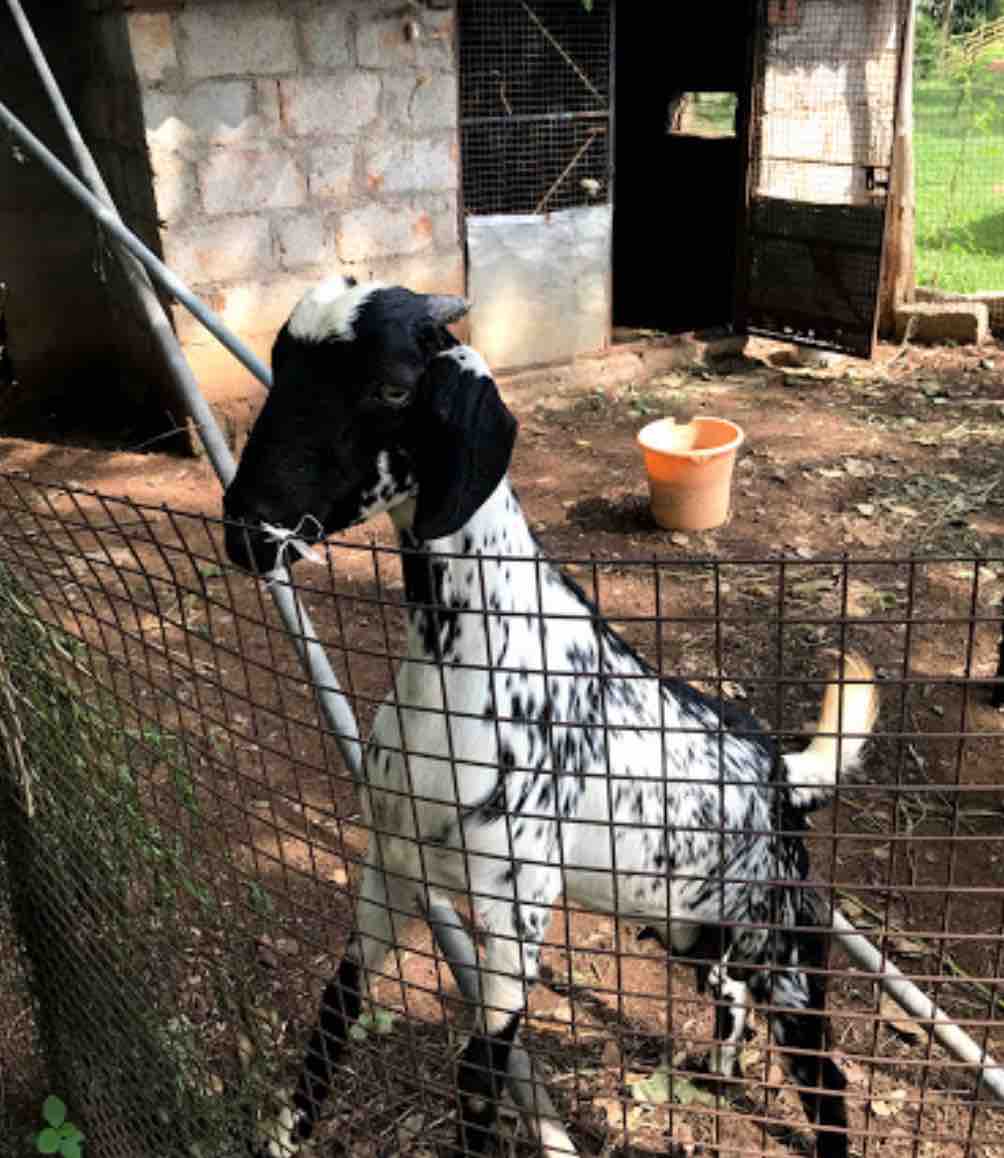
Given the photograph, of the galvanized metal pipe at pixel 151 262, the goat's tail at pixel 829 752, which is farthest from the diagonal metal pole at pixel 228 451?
the goat's tail at pixel 829 752

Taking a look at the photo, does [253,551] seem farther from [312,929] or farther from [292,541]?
[312,929]

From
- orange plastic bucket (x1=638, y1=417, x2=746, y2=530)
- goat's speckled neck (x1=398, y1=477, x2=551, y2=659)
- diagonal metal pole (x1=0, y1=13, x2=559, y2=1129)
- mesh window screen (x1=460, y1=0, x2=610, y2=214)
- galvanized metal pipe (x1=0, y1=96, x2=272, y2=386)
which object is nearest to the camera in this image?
goat's speckled neck (x1=398, y1=477, x2=551, y2=659)

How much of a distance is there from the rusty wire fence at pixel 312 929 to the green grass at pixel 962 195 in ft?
24.5

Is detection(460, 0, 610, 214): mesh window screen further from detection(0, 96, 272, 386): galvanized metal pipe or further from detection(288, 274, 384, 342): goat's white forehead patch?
detection(288, 274, 384, 342): goat's white forehead patch

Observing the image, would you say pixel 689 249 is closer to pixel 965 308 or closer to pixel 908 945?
pixel 965 308

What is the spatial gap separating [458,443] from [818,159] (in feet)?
25.2

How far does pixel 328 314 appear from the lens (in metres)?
1.96

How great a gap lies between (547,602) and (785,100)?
24.3 feet

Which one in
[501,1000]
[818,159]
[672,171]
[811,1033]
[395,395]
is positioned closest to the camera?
[395,395]

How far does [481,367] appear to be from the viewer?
1.94m

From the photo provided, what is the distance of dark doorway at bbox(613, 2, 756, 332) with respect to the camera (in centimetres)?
1026

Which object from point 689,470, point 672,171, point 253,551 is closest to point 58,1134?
point 253,551

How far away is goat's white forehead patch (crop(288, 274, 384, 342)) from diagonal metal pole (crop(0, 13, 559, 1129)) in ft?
0.68

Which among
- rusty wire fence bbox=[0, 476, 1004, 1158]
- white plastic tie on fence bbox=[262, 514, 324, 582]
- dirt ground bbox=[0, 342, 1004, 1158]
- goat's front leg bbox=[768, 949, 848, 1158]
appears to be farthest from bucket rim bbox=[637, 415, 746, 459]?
white plastic tie on fence bbox=[262, 514, 324, 582]
